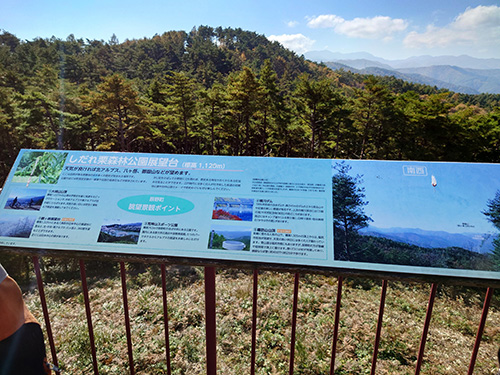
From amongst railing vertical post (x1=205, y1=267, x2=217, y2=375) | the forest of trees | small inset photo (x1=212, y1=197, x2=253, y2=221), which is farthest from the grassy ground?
the forest of trees

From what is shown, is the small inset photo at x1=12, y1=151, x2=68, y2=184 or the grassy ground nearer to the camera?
the small inset photo at x1=12, y1=151, x2=68, y2=184

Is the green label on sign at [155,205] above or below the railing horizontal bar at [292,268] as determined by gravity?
above

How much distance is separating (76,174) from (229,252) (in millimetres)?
891

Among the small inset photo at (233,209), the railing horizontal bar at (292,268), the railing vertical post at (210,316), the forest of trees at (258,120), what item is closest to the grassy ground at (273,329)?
the railing vertical post at (210,316)

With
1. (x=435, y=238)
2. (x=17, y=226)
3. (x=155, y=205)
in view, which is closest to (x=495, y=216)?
(x=435, y=238)

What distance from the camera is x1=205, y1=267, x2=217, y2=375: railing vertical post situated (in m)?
1.43

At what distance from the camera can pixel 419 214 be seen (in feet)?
4.31

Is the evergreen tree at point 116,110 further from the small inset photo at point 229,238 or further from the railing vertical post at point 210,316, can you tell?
the small inset photo at point 229,238

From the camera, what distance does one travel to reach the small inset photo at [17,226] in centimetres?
143

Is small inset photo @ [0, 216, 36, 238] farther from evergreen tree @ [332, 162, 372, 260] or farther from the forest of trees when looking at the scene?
the forest of trees

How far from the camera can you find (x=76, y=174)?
1.55 m

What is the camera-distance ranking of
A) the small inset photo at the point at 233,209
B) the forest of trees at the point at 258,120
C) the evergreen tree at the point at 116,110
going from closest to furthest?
the small inset photo at the point at 233,209 → the forest of trees at the point at 258,120 → the evergreen tree at the point at 116,110

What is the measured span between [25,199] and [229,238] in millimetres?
1039

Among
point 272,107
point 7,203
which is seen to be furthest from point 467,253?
point 272,107
